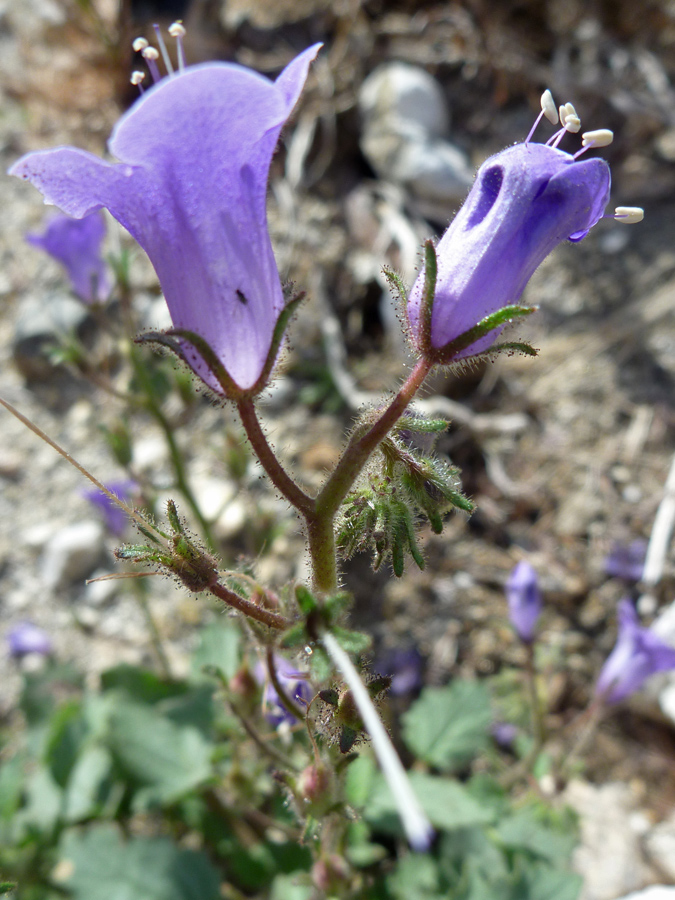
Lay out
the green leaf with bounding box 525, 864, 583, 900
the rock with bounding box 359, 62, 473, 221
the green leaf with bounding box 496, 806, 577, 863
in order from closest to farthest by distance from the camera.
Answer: the green leaf with bounding box 525, 864, 583, 900
the green leaf with bounding box 496, 806, 577, 863
the rock with bounding box 359, 62, 473, 221

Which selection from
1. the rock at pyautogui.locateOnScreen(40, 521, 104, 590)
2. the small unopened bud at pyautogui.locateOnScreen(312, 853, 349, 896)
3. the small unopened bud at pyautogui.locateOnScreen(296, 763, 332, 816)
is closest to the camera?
the small unopened bud at pyautogui.locateOnScreen(296, 763, 332, 816)

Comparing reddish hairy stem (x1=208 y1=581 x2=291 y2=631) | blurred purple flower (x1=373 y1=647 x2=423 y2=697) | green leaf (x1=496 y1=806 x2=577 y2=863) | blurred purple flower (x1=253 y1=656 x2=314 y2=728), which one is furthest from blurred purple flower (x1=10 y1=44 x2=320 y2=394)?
blurred purple flower (x1=373 y1=647 x2=423 y2=697)

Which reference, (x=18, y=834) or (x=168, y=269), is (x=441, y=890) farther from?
(x=168, y=269)

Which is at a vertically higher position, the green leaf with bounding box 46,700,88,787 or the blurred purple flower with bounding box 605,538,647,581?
the green leaf with bounding box 46,700,88,787

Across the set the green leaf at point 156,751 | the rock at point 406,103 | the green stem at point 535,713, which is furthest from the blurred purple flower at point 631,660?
the rock at point 406,103

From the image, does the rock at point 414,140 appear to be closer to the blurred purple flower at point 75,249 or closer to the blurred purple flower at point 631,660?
the blurred purple flower at point 75,249

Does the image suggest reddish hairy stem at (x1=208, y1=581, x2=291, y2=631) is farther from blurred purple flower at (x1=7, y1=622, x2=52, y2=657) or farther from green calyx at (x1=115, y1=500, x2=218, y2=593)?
blurred purple flower at (x1=7, y1=622, x2=52, y2=657)

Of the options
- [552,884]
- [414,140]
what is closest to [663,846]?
[552,884]

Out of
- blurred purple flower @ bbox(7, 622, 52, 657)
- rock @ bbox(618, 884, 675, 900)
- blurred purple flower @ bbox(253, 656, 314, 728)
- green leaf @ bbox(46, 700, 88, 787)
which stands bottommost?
rock @ bbox(618, 884, 675, 900)
